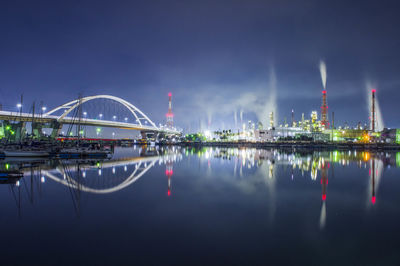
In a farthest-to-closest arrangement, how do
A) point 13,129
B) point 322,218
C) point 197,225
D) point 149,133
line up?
point 149,133
point 13,129
point 322,218
point 197,225

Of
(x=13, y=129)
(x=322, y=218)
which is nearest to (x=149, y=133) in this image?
(x=13, y=129)

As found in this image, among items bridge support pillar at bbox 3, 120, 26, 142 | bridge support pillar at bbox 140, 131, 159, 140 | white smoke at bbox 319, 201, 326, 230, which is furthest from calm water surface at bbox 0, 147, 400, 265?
bridge support pillar at bbox 140, 131, 159, 140

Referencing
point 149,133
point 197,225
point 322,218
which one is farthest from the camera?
point 149,133

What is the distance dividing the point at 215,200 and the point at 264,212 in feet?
8.60

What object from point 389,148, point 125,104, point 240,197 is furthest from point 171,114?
point 240,197

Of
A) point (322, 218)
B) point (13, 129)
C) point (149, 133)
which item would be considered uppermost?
point (149, 133)

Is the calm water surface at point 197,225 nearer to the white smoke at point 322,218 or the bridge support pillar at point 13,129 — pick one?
the white smoke at point 322,218

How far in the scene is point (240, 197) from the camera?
11.9 metres

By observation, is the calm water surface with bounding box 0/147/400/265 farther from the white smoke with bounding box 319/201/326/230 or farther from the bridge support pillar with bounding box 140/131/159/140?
the bridge support pillar with bounding box 140/131/159/140

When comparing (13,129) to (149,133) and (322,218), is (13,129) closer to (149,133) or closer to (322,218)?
(149,133)

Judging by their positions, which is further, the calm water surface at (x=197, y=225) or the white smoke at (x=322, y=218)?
the white smoke at (x=322, y=218)

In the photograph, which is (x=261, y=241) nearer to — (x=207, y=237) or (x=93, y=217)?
(x=207, y=237)

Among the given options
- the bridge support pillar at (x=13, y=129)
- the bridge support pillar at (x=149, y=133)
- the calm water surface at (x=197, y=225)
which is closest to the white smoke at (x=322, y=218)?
Result: the calm water surface at (x=197, y=225)

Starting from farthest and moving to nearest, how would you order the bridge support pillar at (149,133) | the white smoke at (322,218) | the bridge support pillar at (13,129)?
1. the bridge support pillar at (149,133)
2. the bridge support pillar at (13,129)
3. the white smoke at (322,218)
